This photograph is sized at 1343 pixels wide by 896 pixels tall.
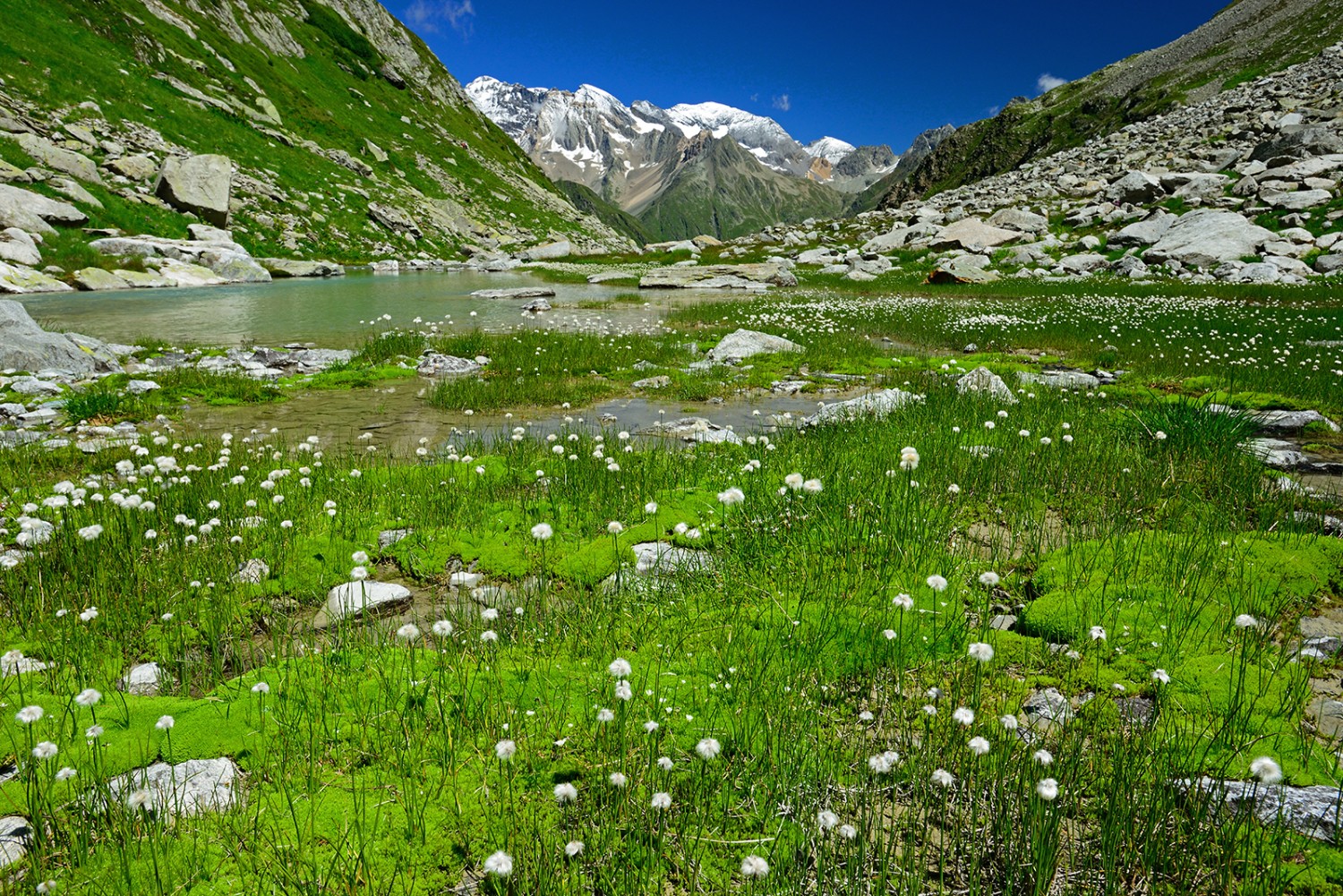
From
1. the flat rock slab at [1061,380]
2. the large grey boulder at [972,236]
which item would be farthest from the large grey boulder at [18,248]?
the large grey boulder at [972,236]

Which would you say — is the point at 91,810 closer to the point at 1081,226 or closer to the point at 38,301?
the point at 38,301

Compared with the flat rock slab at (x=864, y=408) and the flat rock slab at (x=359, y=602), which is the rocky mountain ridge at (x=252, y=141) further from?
the flat rock slab at (x=864, y=408)

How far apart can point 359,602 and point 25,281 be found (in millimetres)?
41764

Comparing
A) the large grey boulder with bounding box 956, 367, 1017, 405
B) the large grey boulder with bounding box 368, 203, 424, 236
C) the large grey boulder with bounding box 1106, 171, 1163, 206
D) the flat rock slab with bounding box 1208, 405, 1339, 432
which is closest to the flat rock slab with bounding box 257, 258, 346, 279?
the large grey boulder with bounding box 368, 203, 424, 236

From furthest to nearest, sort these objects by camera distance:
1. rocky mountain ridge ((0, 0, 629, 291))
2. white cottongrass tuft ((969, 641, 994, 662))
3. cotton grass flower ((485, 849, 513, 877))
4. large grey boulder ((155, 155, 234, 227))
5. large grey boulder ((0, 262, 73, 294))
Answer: large grey boulder ((155, 155, 234, 227))
rocky mountain ridge ((0, 0, 629, 291))
large grey boulder ((0, 262, 73, 294))
white cottongrass tuft ((969, 641, 994, 662))
cotton grass flower ((485, 849, 513, 877))

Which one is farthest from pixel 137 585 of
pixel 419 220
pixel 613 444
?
pixel 419 220

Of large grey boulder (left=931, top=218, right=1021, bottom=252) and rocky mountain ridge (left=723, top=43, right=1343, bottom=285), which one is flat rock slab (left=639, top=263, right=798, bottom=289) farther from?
large grey boulder (left=931, top=218, right=1021, bottom=252)

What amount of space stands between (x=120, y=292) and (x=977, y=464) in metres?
44.3

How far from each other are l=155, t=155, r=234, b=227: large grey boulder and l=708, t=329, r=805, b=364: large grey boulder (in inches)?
2135

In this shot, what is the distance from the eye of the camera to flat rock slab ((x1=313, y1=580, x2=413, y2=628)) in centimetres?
516

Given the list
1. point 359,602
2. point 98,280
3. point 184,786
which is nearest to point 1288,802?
point 184,786

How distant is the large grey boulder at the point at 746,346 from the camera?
727 inches

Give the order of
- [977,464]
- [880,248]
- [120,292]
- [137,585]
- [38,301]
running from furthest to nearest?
1. [880,248]
2. [120,292]
3. [38,301]
4. [977,464]
5. [137,585]

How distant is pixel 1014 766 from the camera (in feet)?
10.6
